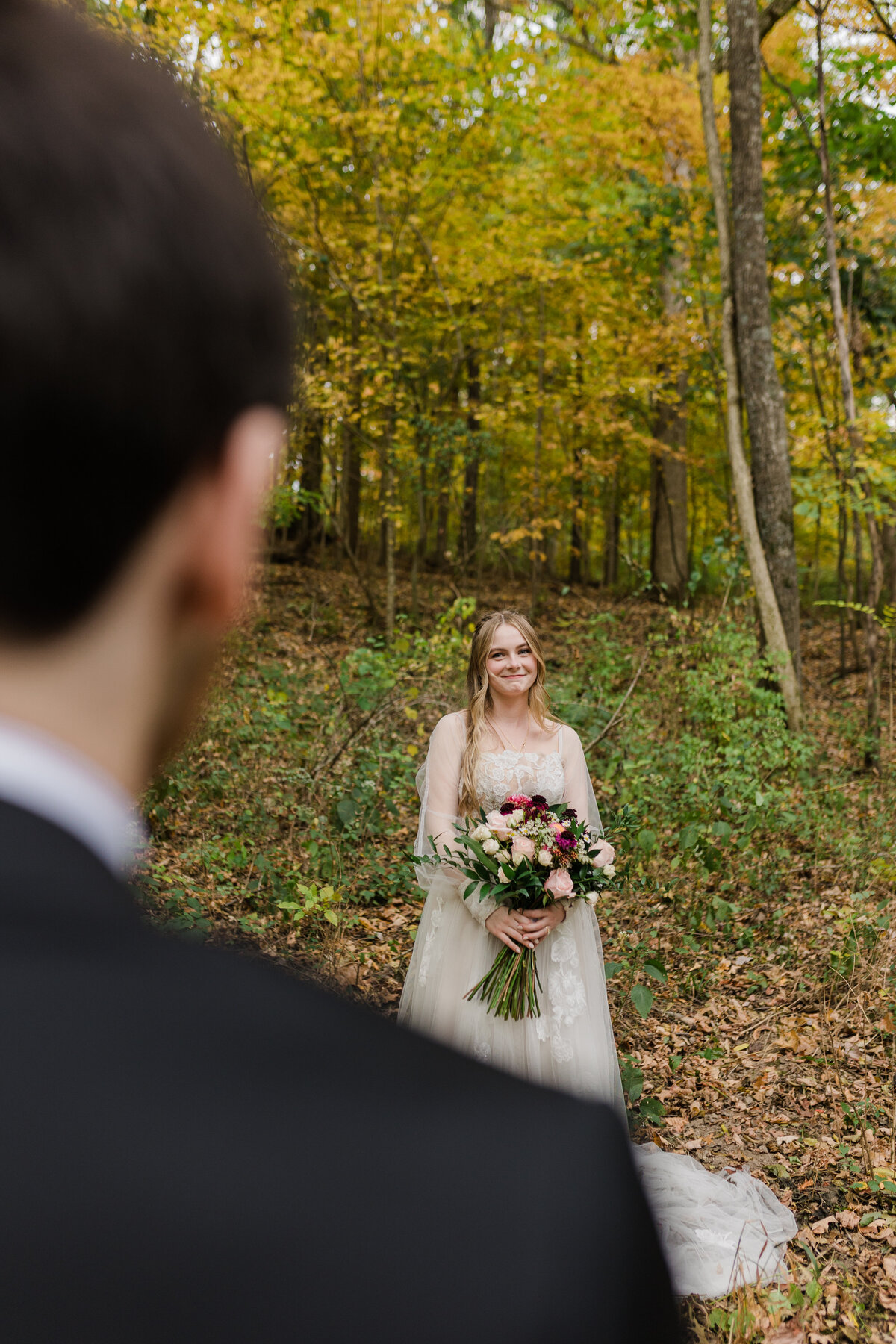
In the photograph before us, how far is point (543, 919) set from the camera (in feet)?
12.5

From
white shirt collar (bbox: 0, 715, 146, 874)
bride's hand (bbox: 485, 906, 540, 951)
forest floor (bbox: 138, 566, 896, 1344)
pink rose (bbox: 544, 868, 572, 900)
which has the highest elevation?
white shirt collar (bbox: 0, 715, 146, 874)

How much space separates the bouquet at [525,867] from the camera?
3.68 m

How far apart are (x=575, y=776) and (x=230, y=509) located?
12.9ft

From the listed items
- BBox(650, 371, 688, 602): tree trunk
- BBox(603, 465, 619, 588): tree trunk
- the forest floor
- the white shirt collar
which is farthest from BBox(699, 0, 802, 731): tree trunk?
BBox(603, 465, 619, 588): tree trunk

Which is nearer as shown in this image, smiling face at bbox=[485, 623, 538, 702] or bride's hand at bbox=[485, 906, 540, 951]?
bride's hand at bbox=[485, 906, 540, 951]

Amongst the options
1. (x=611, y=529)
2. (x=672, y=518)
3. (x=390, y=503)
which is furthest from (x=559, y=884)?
(x=611, y=529)

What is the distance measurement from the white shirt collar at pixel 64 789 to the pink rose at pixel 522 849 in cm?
320

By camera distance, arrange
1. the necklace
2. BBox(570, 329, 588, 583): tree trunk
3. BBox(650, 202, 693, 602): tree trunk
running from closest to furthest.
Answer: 1. the necklace
2. BBox(570, 329, 588, 583): tree trunk
3. BBox(650, 202, 693, 602): tree trunk

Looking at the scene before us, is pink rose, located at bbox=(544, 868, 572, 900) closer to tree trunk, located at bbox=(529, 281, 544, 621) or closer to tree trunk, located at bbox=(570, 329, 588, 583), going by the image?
tree trunk, located at bbox=(529, 281, 544, 621)

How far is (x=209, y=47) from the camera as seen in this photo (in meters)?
9.84

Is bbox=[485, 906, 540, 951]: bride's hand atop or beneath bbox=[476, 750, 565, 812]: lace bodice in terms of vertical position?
beneath

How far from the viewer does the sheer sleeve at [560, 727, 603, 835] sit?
4.35 m

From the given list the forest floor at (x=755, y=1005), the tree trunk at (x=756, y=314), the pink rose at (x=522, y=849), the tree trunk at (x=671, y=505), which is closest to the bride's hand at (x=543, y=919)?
the pink rose at (x=522, y=849)

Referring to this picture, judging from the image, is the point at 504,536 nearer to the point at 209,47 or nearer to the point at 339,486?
the point at 339,486
